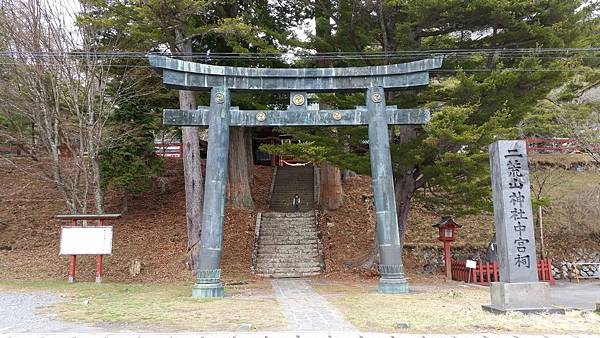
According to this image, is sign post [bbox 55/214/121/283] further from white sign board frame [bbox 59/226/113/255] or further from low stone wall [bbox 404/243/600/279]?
low stone wall [bbox 404/243/600/279]

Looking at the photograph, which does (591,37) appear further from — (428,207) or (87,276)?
(87,276)

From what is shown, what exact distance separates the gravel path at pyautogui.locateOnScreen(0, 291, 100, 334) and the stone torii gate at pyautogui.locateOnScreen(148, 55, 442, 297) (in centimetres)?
353

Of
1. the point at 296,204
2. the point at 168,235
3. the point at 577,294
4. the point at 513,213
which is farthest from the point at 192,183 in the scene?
the point at 577,294

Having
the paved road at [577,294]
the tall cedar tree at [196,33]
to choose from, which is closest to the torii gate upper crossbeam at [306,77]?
the tall cedar tree at [196,33]

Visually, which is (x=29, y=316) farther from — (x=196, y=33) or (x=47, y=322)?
(x=196, y=33)

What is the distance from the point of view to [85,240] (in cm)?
1455

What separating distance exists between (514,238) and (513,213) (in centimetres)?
47

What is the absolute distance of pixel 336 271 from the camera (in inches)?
664

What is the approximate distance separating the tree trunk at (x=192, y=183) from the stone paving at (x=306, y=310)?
138 inches

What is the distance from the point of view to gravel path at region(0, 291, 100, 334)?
7.77m

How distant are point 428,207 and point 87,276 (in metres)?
14.2

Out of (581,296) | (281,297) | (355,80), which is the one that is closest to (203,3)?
(355,80)

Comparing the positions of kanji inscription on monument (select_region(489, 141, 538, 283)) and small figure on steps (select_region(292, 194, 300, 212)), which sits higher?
small figure on steps (select_region(292, 194, 300, 212))

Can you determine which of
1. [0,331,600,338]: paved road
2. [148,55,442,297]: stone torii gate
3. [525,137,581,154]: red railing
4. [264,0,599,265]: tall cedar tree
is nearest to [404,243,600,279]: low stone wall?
[264,0,599,265]: tall cedar tree
